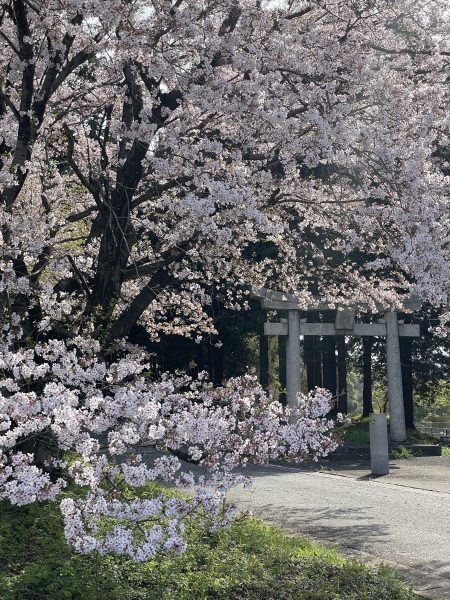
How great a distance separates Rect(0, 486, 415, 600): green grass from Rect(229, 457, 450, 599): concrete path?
652 mm

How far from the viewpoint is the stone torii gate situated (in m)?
23.4

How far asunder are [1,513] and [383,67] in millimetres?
7483

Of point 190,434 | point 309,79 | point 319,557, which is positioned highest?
point 309,79

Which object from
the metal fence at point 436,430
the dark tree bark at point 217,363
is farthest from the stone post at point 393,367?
the metal fence at point 436,430

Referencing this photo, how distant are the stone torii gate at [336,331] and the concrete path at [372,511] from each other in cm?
457

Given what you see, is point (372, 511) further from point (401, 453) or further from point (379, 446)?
point (401, 453)

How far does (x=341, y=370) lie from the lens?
36.5 metres

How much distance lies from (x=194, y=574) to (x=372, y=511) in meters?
5.68

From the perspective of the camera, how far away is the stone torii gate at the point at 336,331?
23.4 metres

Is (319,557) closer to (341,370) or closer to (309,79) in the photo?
(309,79)

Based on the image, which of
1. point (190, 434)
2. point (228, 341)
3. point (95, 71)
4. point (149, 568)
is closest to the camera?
point (190, 434)

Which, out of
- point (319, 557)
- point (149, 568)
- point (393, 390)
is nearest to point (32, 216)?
point (149, 568)

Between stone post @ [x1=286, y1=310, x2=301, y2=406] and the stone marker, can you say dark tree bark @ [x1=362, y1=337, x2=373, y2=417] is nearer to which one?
stone post @ [x1=286, y1=310, x2=301, y2=406]

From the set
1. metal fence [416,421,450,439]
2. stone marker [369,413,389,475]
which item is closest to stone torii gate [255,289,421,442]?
stone marker [369,413,389,475]
